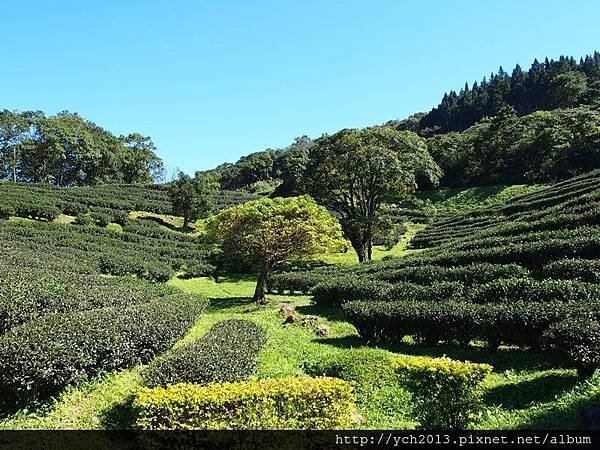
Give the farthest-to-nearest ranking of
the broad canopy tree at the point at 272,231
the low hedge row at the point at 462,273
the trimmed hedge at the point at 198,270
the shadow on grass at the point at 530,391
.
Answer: the trimmed hedge at the point at 198,270, the broad canopy tree at the point at 272,231, the low hedge row at the point at 462,273, the shadow on grass at the point at 530,391

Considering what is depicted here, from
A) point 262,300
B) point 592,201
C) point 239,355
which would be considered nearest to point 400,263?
point 262,300

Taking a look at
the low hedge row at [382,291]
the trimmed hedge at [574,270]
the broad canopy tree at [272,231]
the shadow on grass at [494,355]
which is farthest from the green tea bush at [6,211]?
the trimmed hedge at [574,270]

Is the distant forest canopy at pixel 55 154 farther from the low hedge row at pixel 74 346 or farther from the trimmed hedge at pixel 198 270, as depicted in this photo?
the low hedge row at pixel 74 346

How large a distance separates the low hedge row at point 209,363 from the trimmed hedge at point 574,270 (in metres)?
11.1

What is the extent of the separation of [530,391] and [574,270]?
7.46 m

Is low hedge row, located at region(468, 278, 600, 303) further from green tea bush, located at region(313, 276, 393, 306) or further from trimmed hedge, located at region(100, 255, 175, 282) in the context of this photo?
trimmed hedge, located at region(100, 255, 175, 282)

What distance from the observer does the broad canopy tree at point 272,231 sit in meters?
23.4

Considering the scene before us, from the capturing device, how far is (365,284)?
20047 millimetres

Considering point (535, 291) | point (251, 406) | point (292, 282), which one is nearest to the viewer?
point (251, 406)

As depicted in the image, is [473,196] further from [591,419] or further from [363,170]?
[591,419]

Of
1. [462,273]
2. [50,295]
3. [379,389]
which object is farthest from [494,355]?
[50,295]

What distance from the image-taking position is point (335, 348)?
14992mm

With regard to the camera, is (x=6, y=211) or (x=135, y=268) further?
(x=6, y=211)

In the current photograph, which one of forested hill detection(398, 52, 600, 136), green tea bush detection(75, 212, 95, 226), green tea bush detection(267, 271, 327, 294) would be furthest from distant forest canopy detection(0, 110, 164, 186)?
forested hill detection(398, 52, 600, 136)
